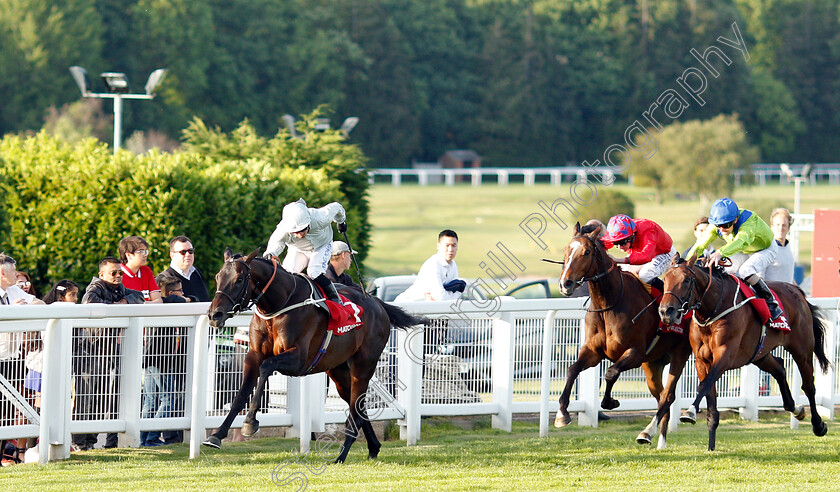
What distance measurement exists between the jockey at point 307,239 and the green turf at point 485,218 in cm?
2244

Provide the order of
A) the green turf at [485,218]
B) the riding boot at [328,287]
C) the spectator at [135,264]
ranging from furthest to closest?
the green turf at [485,218] → the spectator at [135,264] → the riding boot at [328,287]

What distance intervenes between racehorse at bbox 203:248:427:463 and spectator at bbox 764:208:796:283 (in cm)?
356

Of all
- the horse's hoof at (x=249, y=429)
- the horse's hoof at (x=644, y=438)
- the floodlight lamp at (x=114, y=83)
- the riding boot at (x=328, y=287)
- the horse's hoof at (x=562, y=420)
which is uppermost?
the floodlight lamp at (x=114, y=83)

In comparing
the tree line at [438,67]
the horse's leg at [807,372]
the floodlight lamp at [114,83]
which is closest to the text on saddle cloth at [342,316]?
the horse's leg at [807,372]

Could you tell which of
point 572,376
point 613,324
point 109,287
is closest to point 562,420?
point 572,376

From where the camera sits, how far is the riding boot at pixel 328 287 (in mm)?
6977

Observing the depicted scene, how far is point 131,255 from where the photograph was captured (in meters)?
7.76

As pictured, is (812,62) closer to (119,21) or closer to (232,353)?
(119,21)

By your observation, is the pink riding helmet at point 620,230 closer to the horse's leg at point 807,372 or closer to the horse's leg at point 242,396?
the horse's leg at point 807,372

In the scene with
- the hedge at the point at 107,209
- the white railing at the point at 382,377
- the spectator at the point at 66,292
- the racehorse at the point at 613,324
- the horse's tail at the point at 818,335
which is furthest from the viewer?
the hedge at the point at 107,209

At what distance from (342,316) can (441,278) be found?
66.0 inches

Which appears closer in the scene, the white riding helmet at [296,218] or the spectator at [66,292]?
the white riding helmet at [296,218]

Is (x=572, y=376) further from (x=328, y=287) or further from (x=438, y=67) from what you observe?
(x=438, y=67)

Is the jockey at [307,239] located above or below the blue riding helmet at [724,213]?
below
